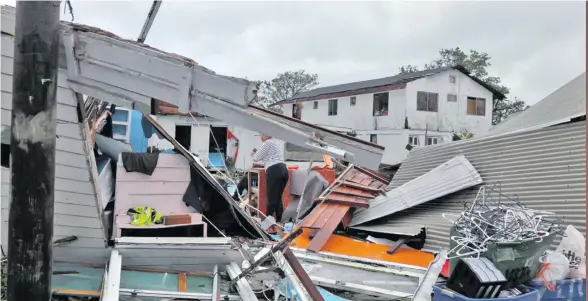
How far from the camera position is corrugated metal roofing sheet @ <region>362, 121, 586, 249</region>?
497 cm

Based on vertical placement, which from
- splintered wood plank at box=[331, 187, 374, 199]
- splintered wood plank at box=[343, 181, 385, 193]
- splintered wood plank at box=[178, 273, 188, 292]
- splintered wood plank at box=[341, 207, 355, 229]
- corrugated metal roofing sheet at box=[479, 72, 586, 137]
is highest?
corrugated metal roofing sheet at box=[479, 72, 586, 137]

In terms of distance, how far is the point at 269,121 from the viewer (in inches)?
108

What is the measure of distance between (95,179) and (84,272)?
0.86 m

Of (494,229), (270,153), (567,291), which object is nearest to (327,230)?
(270,153)

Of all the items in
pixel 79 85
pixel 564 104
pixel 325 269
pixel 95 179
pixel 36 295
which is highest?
pixel 564 104

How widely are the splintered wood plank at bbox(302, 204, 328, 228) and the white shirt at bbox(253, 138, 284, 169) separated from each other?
837mm

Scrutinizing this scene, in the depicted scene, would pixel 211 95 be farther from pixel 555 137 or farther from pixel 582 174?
pixel 555 137

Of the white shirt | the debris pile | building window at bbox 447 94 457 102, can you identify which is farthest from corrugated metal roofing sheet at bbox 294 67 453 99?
the debris pile

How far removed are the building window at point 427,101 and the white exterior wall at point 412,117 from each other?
21 cm

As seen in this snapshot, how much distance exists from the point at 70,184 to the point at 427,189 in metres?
4.44

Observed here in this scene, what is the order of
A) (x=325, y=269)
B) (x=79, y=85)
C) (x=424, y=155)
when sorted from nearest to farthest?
(x=79, y=85) < (x=325, y=269) < (x=424, y=155)

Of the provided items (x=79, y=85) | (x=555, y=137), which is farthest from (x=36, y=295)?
(x=555, y=137)

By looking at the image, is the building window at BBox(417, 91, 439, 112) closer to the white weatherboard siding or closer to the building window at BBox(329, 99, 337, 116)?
the building window at BBox(329, 99, 337, 116)

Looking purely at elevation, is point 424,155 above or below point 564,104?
below
